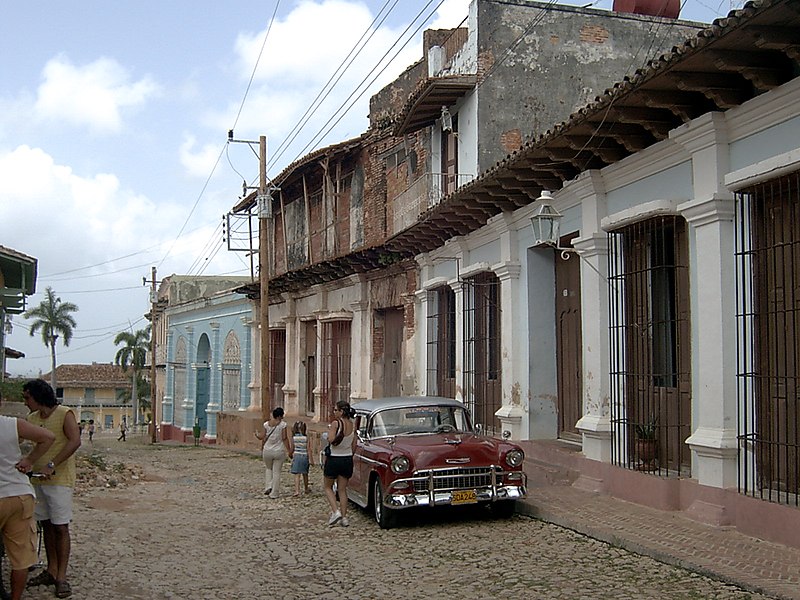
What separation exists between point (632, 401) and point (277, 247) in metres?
19.7

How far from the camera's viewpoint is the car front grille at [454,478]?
30.9 ft

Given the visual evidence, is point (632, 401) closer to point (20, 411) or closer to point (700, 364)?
point (700, 364)

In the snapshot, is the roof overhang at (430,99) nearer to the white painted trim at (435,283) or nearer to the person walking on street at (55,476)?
the white painted trim at (435,283)

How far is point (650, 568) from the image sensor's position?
7.24 metres

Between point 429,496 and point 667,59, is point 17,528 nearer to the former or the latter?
point 429,496

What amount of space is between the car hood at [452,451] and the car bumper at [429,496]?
0.25 m

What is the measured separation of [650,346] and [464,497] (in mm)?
2802

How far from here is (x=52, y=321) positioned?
6588cm

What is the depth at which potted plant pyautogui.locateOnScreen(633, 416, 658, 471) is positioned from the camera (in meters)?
9.85

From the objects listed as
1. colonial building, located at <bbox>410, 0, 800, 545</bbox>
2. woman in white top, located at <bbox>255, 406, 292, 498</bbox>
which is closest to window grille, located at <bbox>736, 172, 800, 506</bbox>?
colonial building, located at <bbox>410, 0, 800, 545</bbox>

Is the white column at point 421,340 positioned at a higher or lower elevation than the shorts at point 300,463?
higher

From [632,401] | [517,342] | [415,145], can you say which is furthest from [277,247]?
[632,401]

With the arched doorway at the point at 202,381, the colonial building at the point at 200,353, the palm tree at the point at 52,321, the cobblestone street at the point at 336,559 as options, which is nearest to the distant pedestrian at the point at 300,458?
the cobblestone street at the point at 336,559

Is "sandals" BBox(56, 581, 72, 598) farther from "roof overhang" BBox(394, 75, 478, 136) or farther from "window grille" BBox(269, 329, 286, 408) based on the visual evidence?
"window grille" BBox(269, 329, 286, 408)
